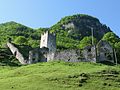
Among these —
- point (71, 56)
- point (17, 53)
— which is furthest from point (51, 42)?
point (71, 56)

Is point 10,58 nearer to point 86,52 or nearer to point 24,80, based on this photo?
point 86,52

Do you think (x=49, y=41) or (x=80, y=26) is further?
(x=80, y=26)

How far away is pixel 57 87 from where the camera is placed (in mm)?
45938

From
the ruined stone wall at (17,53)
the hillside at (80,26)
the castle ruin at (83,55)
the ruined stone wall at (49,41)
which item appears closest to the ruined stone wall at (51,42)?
the ruined stone wall at (49,41)

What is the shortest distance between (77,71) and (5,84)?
1160 centimetres

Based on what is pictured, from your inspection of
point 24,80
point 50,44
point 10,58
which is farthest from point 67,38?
point 24,80

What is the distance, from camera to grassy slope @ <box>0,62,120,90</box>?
4644cm

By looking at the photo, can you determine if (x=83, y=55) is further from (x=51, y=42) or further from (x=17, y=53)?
(x=51, y=42)

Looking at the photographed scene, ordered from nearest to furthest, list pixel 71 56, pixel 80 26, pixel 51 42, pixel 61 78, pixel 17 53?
pixel 61 78 < pixel 71 56 < pixel 17 53 < pixel 51 42 < pixel 80 26

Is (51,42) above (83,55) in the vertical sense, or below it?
above

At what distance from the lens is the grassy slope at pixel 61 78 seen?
4644 centimetres

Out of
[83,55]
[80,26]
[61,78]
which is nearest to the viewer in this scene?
[61,78]

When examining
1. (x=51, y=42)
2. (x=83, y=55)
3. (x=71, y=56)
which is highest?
(x=51, y=42)

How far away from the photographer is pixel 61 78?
5012 cm
